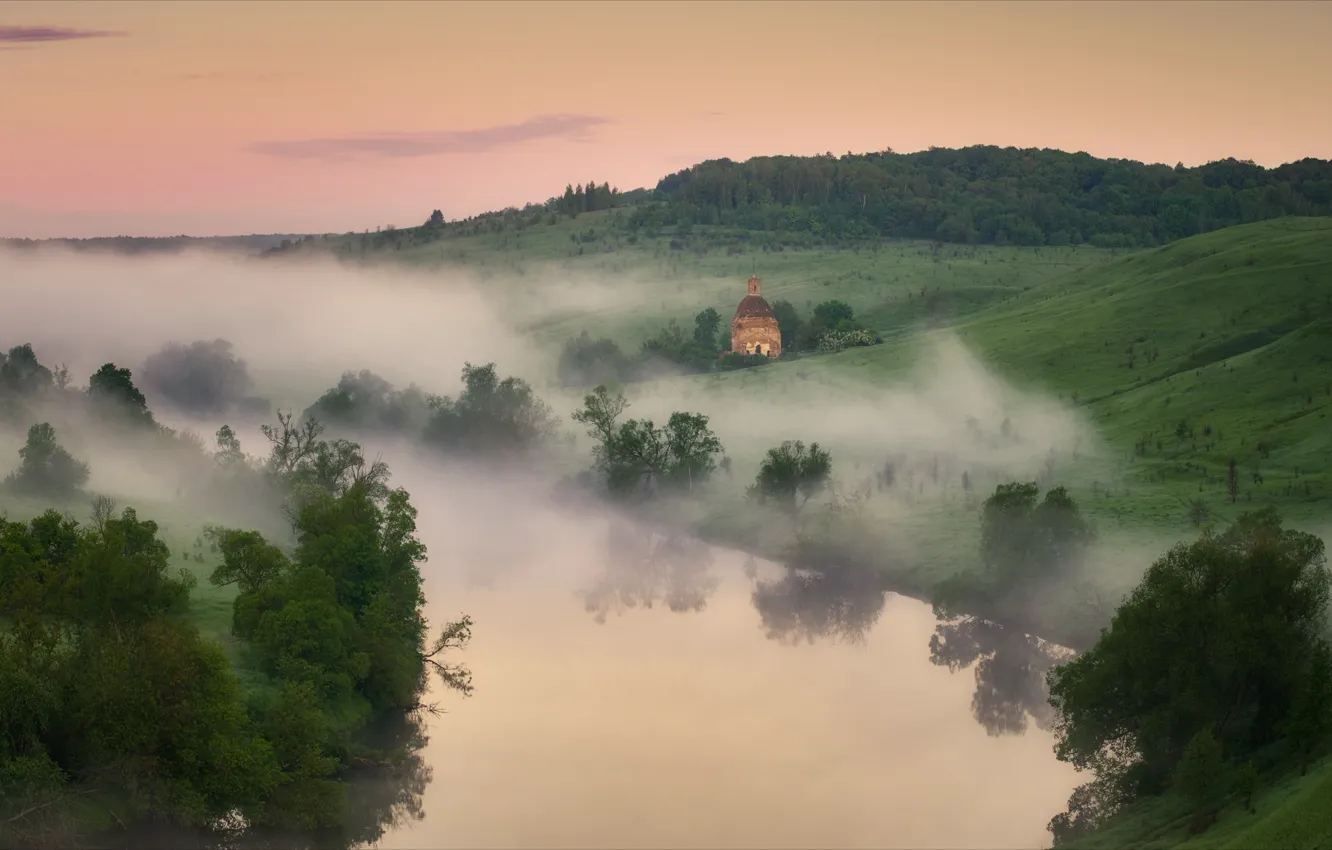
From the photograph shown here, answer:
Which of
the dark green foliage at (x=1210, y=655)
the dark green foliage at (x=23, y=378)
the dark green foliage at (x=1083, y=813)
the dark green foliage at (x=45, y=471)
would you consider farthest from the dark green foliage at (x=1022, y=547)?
the dark green foliage at (x=23, y=378)

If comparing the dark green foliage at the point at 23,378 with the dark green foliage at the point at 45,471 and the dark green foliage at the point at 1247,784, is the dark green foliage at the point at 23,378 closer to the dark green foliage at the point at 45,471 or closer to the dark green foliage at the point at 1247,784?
the dark green foliage at the point at 45,471

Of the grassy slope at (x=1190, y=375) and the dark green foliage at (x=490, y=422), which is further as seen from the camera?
the dark green foliage at (x=490, y=422)

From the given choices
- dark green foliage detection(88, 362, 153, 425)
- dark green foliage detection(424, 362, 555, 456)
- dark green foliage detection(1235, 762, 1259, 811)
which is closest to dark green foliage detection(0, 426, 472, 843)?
dark green foliage detection(1235, 762, 1259, 811)

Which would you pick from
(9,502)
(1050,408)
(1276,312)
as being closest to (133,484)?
(9,502)

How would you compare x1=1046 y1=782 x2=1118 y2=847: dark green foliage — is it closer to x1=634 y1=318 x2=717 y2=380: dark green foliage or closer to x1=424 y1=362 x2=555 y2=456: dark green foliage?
x1=424 y1=362 x2=555 y2=456: dark green foliage

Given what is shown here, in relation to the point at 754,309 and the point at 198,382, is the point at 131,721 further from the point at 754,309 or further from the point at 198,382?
the point at 198,382

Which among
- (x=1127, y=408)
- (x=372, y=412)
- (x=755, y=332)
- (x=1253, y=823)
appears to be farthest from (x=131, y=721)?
(x=755, y=332)
